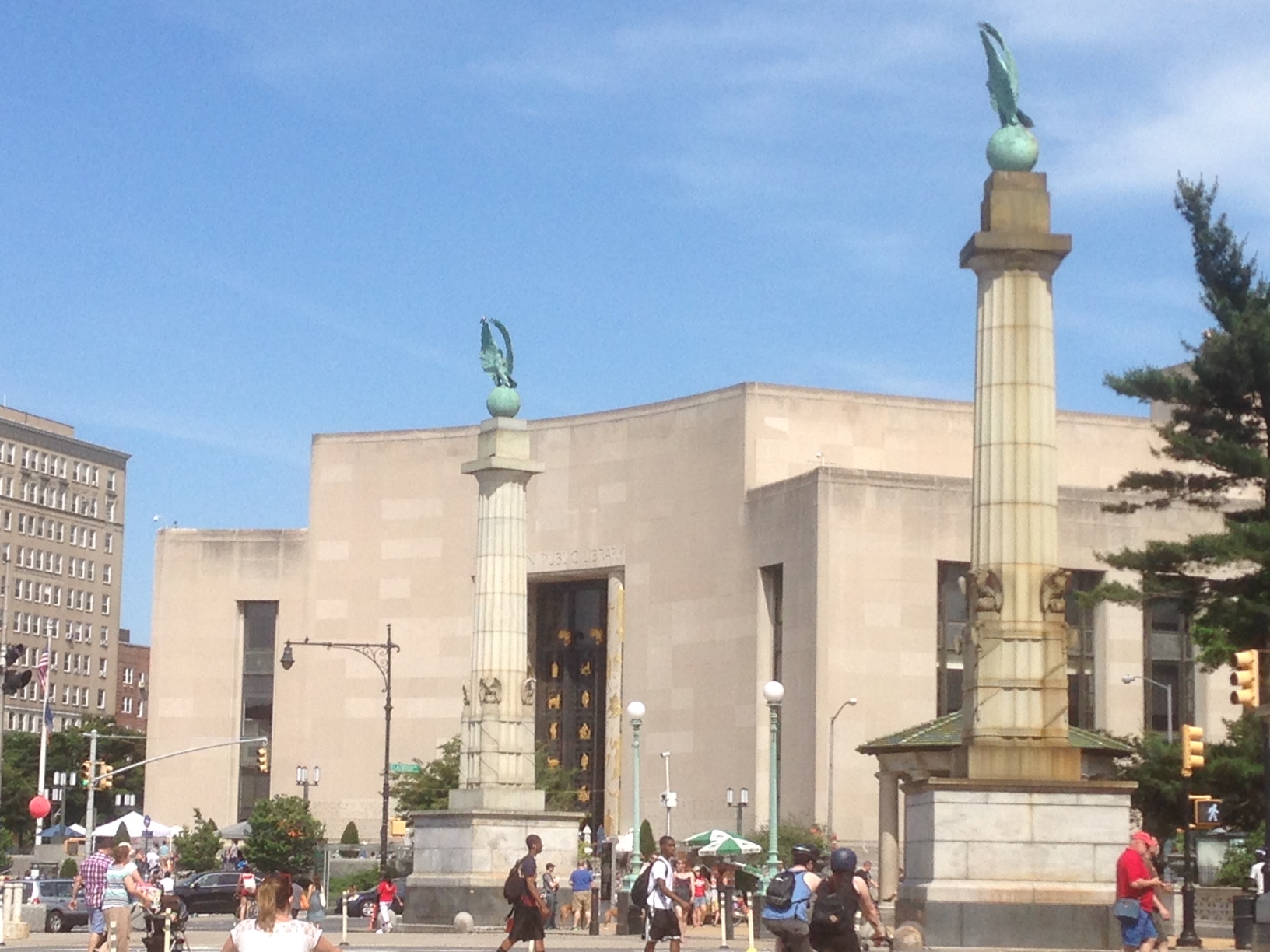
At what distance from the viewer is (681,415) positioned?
94.3 m

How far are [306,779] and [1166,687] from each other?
1434 inches

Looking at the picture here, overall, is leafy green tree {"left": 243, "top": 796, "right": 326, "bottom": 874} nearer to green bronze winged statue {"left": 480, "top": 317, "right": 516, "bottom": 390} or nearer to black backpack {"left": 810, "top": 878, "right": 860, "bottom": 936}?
green bronze winged statue {"left": 480, "top": 317, "right": 516, "bottom": 390}

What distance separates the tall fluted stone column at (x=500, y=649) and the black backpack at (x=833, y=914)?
27044mm

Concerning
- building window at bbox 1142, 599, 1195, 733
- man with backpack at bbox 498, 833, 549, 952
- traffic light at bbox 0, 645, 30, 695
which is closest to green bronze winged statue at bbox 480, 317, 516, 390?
traffic light at bbox 0, 645, 30, 695

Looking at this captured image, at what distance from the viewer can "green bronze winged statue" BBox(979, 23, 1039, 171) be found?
100 feet

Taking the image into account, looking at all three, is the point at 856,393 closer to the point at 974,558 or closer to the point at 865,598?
the point at 865,598

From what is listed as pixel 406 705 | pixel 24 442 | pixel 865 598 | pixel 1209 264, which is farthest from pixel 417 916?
pixel 24 442

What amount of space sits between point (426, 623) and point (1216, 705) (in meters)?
34.7

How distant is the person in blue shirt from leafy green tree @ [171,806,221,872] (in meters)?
45.5

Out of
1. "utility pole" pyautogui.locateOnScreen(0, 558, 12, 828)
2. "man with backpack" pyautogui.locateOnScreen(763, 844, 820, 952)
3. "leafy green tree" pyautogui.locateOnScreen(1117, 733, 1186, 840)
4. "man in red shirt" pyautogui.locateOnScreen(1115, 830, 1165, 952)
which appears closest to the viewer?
"man with backpack" pyautogui.locateOnScreen(763, 844, 820, 952)

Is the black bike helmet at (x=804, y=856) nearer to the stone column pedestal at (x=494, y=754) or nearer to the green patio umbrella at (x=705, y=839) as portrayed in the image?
the stone column pedestal at (x=494, y=754)

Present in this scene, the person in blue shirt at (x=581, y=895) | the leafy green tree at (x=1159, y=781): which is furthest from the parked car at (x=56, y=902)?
the leafy green tree at (x=1159, y=781)

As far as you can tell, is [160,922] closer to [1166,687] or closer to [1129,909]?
[1129,909]

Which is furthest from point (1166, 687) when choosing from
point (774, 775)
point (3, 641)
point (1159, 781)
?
point (3, 641)
